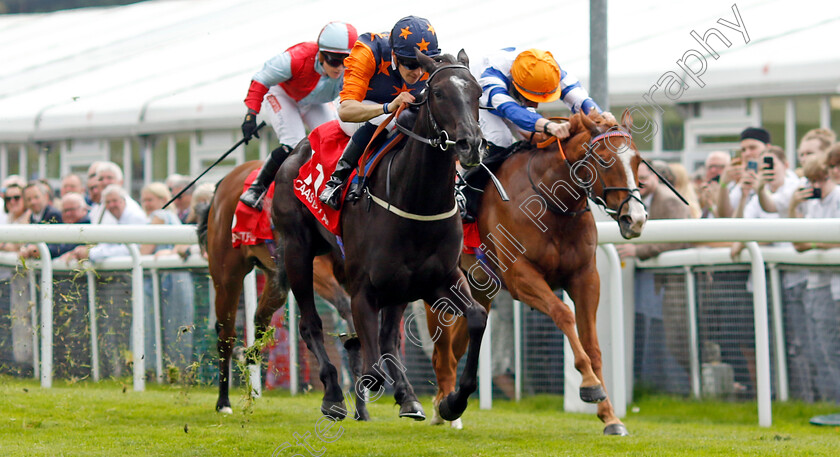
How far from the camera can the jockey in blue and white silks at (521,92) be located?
5859mm

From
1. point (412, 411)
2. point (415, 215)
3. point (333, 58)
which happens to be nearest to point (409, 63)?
point (415, 215)

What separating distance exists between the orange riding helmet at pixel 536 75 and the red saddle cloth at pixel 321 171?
114 cm

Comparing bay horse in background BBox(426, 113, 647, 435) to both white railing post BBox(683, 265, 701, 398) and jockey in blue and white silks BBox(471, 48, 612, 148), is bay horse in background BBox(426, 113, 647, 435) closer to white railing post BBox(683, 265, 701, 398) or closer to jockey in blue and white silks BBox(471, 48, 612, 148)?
jockey in blue and white silks BBox(471, 48, 612, 148)

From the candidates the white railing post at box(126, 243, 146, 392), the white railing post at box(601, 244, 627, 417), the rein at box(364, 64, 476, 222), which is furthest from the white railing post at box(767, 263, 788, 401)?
the white railing post at box(126, 243, 146, 392)

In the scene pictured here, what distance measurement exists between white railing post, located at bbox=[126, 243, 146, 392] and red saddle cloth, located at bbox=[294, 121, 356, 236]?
8.09 feet

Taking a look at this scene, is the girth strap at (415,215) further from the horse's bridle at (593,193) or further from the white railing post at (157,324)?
the white railing post at (157,324)

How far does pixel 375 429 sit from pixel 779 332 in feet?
8.53

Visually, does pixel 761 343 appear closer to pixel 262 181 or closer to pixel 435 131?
pixel 435 131

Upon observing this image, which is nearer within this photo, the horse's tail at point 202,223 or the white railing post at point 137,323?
the horse's tail at point 202,223

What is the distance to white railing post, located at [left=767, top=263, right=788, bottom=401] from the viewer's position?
6.52 meters

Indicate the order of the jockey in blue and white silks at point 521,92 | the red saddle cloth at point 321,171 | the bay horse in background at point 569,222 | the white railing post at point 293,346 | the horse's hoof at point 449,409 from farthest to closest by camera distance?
the white railing post at point 293,346 → the jockey in blue and white silks at point 521,92 → the bay horse in background at point 569,222 → the red saddle cloth at point 321,171 → the horse's hoof at point 449,409

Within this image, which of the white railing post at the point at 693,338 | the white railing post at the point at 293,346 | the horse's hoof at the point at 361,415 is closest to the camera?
the horse's hoof at the point at 361,415

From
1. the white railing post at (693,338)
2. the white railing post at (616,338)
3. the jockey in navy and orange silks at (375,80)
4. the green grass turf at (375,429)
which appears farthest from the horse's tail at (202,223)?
the white railing post at (693,338)

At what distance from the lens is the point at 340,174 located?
514 centimetres
